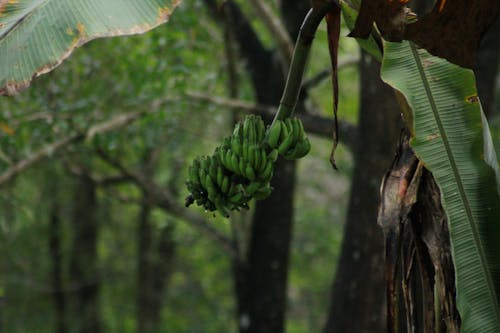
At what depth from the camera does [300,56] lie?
1831 millimetres

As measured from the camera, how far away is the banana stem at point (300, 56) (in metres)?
1.81

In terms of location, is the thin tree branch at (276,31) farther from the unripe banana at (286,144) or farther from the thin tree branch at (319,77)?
the unripe banana at (286,144)

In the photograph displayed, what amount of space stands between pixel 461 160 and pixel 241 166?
23.0 inches

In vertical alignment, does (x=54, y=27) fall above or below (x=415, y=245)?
above

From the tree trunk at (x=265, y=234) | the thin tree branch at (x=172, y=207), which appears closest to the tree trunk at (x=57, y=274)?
the thin tree branch at (x=172, y=207)

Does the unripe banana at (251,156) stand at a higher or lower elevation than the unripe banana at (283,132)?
lower

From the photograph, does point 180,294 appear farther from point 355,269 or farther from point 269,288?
point 355,269

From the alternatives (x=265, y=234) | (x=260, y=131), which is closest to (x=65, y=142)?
(x=265, y=234)

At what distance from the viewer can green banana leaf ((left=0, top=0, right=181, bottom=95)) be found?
1.83m

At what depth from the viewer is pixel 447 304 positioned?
1907 millimetres

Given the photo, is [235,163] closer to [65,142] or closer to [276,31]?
[276,31]

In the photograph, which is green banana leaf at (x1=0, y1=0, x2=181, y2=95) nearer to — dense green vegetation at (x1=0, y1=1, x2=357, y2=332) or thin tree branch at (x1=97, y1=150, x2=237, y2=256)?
dense green vegetation at (x1=0, y1=1, x2=357, y2=332)

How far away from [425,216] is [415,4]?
2.20m

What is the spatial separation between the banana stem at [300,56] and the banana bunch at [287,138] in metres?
0.03
